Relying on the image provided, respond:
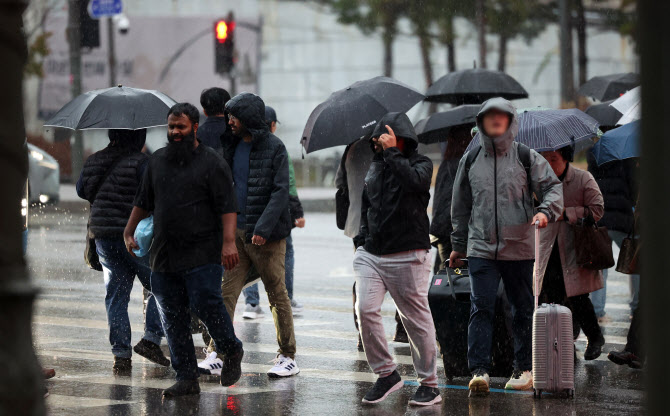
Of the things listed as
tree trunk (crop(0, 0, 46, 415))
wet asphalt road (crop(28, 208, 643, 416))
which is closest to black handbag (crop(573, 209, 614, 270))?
wet asphalt road (crop(28, 208, 643, 416))

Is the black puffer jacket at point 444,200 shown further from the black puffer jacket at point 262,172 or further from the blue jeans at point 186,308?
the blue jeans at point 186,308

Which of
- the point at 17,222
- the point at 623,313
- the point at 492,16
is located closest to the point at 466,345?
the point at 623,313

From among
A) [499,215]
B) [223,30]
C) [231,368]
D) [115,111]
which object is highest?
[223,30]

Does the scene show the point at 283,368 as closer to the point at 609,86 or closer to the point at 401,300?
the point at 401,300

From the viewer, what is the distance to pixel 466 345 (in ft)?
24.7

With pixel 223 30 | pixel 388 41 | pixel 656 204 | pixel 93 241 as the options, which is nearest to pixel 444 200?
pixel 93 241

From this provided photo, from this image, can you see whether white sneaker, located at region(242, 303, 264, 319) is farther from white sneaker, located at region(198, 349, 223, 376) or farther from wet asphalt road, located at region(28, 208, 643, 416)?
white sneaker, located at region(198, 349, 223, 376)

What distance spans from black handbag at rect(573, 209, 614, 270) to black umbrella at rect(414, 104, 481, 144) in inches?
59.1

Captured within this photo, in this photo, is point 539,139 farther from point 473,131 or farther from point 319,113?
point 319,113

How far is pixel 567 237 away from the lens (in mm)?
8125

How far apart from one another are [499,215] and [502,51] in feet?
110

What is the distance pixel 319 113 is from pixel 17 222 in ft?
18.6

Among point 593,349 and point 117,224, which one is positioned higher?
point 117,224

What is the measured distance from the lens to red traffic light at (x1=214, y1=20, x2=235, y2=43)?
24188mm
